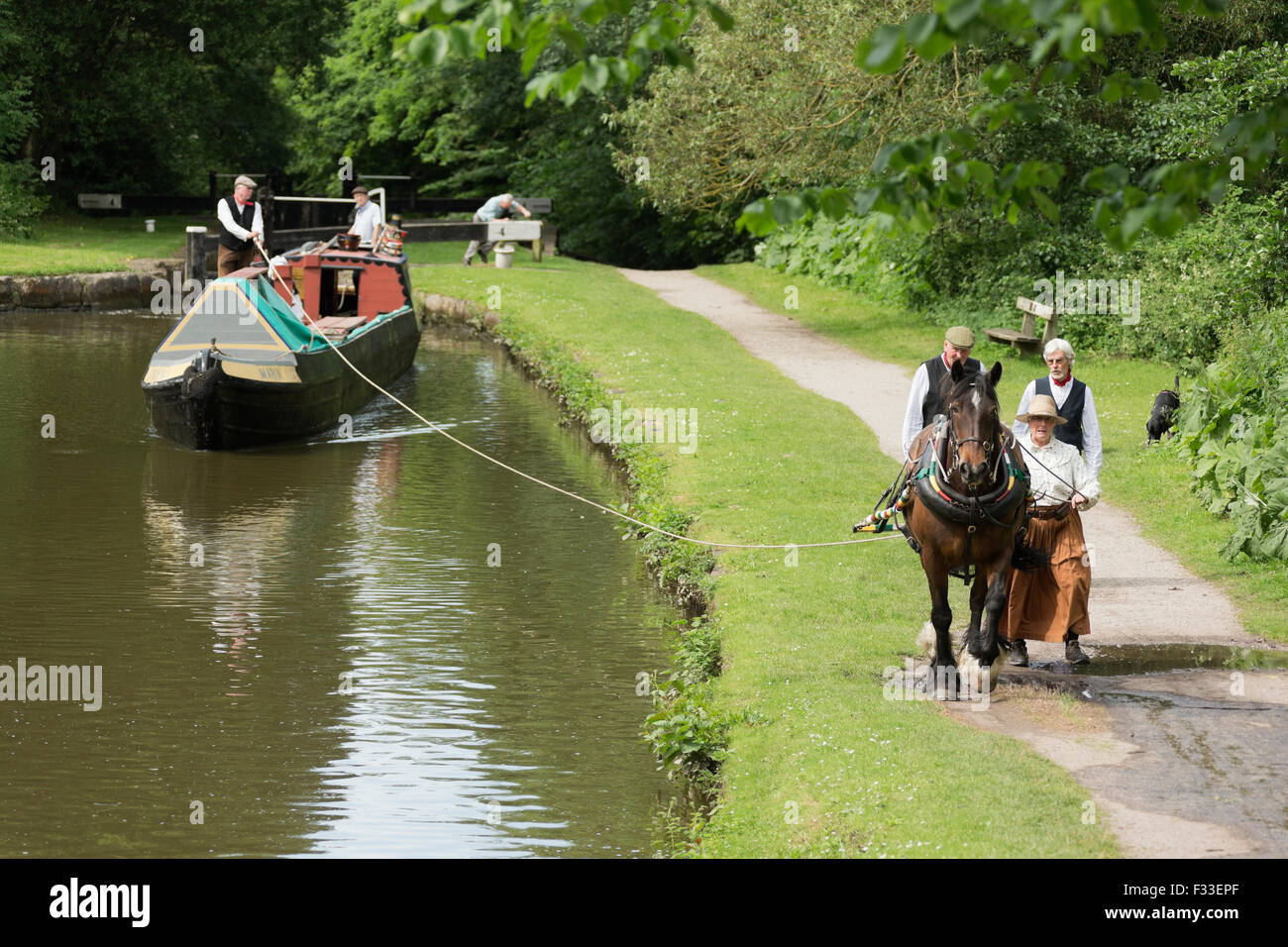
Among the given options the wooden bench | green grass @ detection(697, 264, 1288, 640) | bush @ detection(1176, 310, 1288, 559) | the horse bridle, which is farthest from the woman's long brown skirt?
the wooden bench

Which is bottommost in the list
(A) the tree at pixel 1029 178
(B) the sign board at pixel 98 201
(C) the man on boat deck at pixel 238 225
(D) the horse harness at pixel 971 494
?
(D) the horse harness at pixel 971 494

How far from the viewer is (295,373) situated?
714 inches

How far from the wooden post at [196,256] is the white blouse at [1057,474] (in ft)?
73.3

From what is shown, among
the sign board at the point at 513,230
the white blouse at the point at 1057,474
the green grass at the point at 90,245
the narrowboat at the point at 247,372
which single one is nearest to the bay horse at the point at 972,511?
the white blouse at the point at 1057,474

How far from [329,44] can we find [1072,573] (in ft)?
148

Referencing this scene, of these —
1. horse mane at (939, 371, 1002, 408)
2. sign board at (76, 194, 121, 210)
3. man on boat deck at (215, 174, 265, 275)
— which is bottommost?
horse mane at (939, 371, 1002, 408)

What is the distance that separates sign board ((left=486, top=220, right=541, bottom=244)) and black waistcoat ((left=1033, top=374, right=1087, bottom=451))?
1062 inches

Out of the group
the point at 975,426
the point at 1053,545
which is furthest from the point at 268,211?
the point at 975,426

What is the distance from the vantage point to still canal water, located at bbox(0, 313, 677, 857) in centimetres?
809

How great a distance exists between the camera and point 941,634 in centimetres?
898

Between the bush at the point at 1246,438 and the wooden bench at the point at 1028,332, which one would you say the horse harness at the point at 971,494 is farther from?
the wooden bench at the point at 1028,332

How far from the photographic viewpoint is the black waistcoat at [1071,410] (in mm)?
9703

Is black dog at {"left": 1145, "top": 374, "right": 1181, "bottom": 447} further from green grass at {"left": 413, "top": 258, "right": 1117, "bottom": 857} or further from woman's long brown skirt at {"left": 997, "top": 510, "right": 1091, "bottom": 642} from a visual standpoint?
woman's long brown skirt at {"left": 997, "top": 510, "right": 1091, "bottom": 642}

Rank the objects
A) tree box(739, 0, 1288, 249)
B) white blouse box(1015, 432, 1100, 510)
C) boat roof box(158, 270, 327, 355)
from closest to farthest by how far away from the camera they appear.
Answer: tree box(739, 0, 1288, 249) → white blouse box(1015, 432, 1100, 510) → boat roof box(158, 270, 327, 355)
